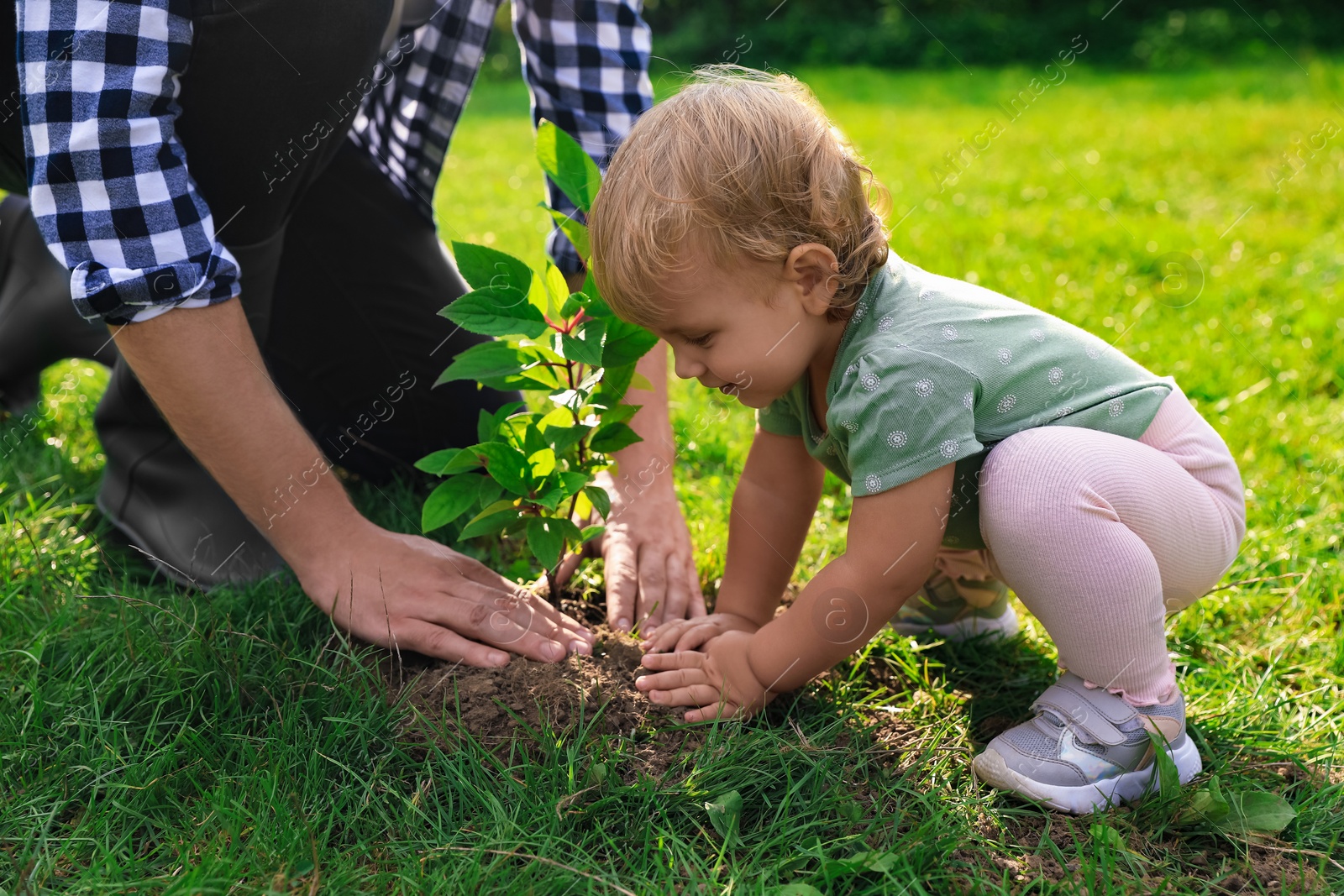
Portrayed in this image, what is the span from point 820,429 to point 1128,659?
0.61 metres

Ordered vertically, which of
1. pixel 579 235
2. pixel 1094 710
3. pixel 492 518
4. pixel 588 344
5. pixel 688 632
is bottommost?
pixel 688 632

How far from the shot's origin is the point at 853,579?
158cm

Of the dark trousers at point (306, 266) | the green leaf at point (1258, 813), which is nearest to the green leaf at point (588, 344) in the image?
the dark trousers at point (306, 266)

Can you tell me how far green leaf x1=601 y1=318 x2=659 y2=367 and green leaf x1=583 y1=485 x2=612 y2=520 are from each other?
0.72ft

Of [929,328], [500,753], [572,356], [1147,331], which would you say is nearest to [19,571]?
[500,753]

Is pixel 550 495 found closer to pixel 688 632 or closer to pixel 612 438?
pixel 612 438

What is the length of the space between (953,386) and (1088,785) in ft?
2.17

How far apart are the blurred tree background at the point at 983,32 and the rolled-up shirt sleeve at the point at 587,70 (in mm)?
9180

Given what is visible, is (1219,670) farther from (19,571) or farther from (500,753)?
(19,571)

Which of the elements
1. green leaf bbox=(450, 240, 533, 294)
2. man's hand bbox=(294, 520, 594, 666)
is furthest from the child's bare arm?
green leaf bbox=(450, 240, 533, 294)

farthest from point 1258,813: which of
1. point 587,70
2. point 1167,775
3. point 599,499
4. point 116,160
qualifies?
point 116,160

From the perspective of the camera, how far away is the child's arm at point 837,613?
1.56 meters

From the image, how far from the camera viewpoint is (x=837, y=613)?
159cm

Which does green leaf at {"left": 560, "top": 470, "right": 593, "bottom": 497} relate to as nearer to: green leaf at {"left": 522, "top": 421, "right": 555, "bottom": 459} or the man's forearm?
green leaf at {"left": 522, "top": 421, "right": 555, "bottom": 459}
